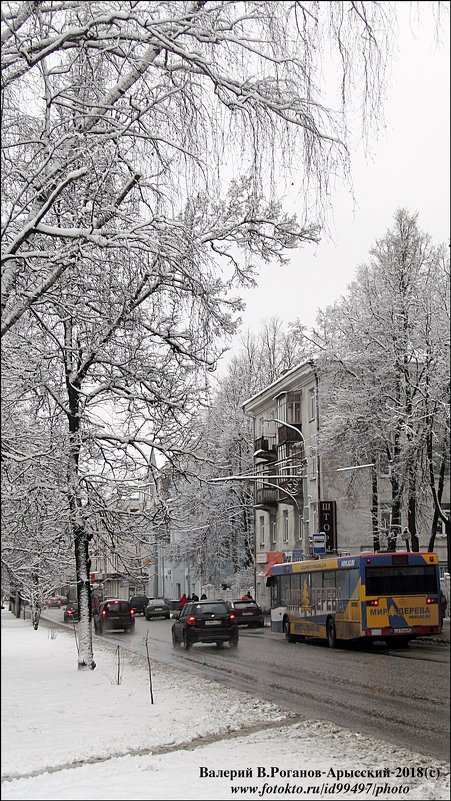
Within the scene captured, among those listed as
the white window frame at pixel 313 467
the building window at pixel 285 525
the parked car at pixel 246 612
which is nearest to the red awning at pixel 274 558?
the building window at pixel 285 525

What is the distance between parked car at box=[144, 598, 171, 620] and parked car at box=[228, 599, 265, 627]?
1377cm

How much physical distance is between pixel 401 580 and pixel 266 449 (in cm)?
486

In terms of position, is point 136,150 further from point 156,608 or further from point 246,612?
point 156,608

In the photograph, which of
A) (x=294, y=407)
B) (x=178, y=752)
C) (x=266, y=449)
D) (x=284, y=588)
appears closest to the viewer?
(x=178, y=752)

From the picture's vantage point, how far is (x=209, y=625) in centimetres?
2748

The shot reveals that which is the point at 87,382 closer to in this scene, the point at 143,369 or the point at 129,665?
the point at 143,369

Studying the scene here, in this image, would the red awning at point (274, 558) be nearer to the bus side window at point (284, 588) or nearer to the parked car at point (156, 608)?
the bus side window at point (284, 588)

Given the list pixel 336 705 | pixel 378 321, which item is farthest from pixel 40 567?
pixel 378 321

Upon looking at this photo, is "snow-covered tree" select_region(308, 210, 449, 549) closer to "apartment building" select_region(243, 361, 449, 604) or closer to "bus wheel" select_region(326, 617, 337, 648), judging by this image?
"apartment building" select_region(243, 361, 449, 604)

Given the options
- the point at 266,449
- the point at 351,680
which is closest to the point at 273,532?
the point at 266,449

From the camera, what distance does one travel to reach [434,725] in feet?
33.2

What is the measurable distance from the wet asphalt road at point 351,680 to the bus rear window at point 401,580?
5.08 feet

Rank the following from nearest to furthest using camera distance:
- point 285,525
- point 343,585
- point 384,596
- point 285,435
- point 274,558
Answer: point 384,596 < point 343,585 < point 285,435 < point 274,558 < point 285,525

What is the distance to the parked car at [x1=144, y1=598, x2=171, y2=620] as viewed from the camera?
5191cm
